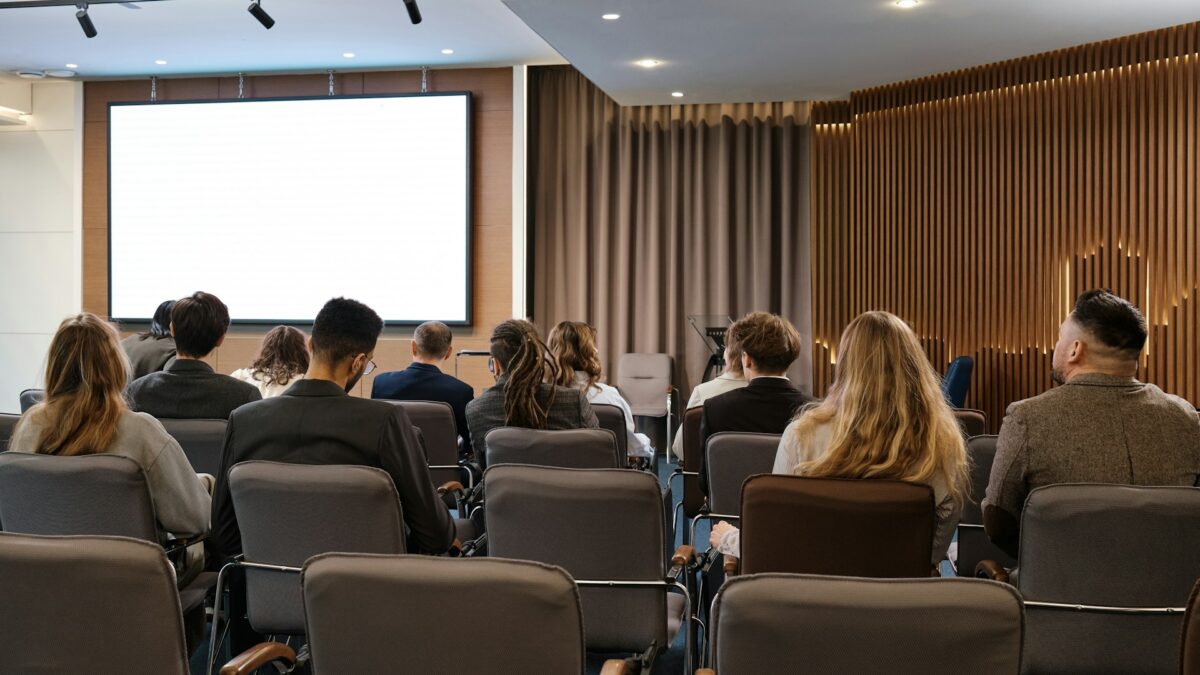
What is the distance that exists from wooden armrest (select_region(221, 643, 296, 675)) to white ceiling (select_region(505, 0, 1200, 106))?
4.74 metres

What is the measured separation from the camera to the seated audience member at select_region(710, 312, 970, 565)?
246cm

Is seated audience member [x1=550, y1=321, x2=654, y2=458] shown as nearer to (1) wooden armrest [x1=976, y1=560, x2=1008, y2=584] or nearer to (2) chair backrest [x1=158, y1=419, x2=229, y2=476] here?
(2) chair backrest [x1=158, y1=419, x2=229, y2=476]

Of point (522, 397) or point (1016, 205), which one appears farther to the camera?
point (1016, 205)

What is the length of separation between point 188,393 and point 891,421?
261cm

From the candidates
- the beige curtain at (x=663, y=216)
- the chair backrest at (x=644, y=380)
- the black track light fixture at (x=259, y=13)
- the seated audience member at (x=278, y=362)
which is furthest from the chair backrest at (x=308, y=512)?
the beige curtain at (x=663, y=216)

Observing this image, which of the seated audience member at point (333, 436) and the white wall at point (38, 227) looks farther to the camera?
the white wall at point (38, 227)

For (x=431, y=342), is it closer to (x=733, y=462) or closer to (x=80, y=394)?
(x=733, y=462)

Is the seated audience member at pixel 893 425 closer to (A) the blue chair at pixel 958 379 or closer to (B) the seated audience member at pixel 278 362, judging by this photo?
(B) the seated audience member at pixel 278 362

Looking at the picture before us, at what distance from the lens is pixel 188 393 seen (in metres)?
3.78

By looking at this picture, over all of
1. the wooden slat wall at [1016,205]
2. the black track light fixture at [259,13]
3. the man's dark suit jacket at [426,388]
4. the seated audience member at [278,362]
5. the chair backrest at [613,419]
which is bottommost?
the chair backrest at [613,419]

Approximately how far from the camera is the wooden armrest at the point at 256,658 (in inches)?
76.1

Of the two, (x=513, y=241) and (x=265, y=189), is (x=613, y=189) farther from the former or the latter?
(x=265, y=189)

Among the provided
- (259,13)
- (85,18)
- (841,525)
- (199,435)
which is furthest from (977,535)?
(85,18)

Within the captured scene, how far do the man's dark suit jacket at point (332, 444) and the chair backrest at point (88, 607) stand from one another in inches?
35.2
